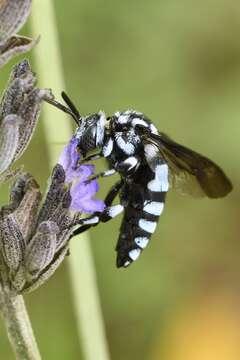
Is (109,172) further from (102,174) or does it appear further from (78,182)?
(78,182)

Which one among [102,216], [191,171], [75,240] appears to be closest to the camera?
[102,216]

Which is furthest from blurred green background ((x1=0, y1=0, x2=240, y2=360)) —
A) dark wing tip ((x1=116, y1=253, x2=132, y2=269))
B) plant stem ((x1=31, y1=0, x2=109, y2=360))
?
dark wing tip ((x1=116, y1=253, x2=132, y2=269))

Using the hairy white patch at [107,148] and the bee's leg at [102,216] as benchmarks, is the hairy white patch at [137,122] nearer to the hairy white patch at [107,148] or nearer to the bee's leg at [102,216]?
the hairy white patch at [107,148]

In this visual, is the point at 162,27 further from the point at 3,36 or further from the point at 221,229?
the point at 3,36

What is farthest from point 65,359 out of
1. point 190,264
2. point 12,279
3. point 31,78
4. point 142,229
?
point 31,78

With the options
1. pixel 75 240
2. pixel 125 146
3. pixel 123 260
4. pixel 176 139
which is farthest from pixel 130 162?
pixel 176 139

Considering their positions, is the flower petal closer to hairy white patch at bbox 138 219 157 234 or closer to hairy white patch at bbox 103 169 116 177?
hairy white patch at bbox 103 169 116 177
